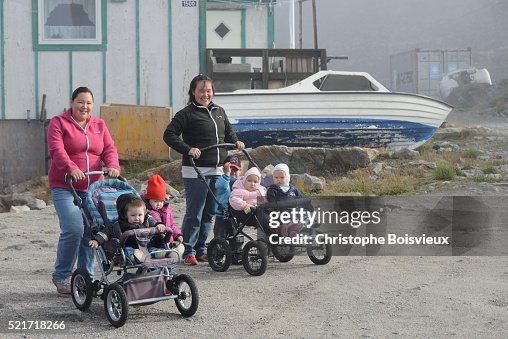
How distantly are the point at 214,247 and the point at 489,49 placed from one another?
91.1 meters

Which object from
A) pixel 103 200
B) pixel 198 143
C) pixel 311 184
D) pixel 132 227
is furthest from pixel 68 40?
pixel 132 227

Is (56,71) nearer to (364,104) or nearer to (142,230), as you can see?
(364,104)

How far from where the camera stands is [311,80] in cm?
1967

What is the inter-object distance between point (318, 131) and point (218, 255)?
11287 mm

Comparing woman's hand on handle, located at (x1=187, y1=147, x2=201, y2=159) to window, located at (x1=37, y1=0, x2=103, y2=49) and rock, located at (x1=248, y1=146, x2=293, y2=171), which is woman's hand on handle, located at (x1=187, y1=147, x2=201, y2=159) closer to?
rock, located at (x1=248, y1=146, x2=293, y2=171)

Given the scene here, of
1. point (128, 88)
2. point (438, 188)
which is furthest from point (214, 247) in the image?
point (128, 88)

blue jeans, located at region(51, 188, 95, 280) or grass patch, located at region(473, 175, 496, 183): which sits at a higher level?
grass patch, located at region(473, 175, 496, 183)

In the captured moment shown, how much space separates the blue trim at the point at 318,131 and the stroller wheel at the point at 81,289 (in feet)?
40.7

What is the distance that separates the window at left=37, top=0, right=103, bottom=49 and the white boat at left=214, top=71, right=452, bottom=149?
2778 millimetres

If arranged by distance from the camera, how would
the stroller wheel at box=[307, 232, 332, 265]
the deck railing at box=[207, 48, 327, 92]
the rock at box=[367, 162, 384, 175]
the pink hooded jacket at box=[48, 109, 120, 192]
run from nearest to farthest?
the pink hooded jacket at box=[48, 109, 120, 192], the stroller wheel at box=[307, 232, 332, 265], the rock at box=[367, 162, 384, 175], the deck railing at box=[207, 48, 327, 92]

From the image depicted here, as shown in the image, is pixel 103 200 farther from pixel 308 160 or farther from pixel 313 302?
pixel 308 160

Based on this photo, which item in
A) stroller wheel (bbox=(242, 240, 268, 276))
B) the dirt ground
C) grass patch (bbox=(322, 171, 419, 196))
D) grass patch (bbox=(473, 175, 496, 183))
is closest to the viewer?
the dirt ground

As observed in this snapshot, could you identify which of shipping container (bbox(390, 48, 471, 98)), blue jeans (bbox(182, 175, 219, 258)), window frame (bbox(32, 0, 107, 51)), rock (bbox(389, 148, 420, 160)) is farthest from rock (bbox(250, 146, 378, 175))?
shipping container (bbox(390, 48, 471, 98))

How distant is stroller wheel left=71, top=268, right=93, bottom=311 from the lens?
278 inches
